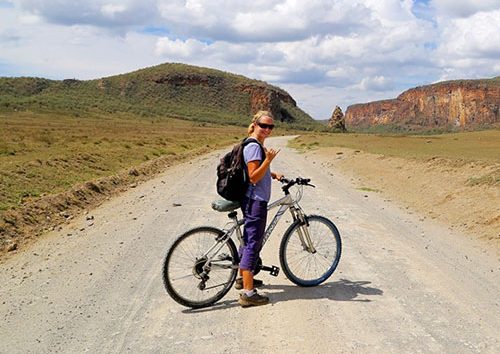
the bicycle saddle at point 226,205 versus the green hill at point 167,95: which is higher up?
the green hill at point 167,95

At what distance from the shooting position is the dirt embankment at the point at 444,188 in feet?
34.8

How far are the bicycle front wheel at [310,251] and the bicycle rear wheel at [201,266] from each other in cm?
76

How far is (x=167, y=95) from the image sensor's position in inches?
6078

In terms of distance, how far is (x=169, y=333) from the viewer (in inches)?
202

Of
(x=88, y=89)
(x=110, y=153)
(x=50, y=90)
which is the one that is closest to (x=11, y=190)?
(x=110, y=153)

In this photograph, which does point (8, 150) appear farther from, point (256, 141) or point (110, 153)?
point (256, 141)

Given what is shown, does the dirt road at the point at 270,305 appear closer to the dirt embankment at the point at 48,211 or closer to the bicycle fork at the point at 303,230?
the bicycle fork at the point at 303,230

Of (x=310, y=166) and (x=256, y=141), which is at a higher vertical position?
(x=256, y=141)

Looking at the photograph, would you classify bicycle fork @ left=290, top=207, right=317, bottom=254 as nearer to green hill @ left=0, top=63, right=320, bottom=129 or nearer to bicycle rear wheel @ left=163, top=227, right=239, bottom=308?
bicycle rear wheel @ left=163, top=227, right=239, bottom=308

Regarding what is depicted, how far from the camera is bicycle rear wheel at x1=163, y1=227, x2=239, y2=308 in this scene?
5.92 m

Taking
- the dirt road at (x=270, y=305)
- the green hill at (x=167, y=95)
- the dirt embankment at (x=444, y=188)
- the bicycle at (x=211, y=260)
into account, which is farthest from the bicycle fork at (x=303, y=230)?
the green hill at (x=167, y=95)

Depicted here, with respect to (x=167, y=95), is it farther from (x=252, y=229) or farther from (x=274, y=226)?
(x=252, y=229)

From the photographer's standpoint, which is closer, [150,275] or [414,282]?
[414,282]

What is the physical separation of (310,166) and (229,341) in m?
19.3
